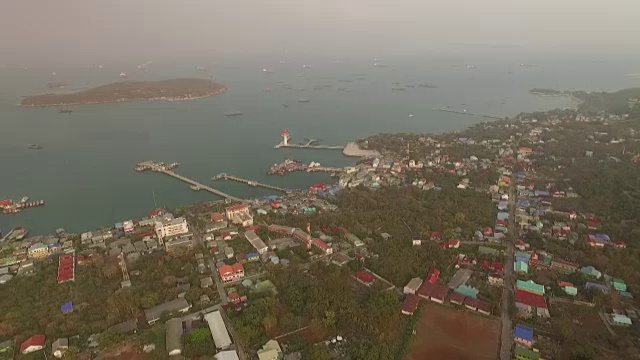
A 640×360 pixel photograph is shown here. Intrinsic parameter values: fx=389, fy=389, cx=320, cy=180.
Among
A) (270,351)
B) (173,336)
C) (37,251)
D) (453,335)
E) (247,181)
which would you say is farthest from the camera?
(247,181)

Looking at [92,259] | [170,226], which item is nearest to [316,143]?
[170,226]

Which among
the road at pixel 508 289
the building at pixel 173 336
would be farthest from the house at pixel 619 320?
the building at pixel 173 336

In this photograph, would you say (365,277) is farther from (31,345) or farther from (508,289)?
(31,345)

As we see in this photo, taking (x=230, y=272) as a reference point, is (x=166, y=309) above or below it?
below

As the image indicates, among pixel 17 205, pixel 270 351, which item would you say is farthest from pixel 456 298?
pixel 17 205

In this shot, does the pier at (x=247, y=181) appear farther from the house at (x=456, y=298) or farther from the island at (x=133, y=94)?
the island at (x=133, y=94)

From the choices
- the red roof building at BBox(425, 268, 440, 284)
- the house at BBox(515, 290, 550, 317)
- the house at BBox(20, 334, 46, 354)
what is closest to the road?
the house at BBox(515, 290, 550, 317)
